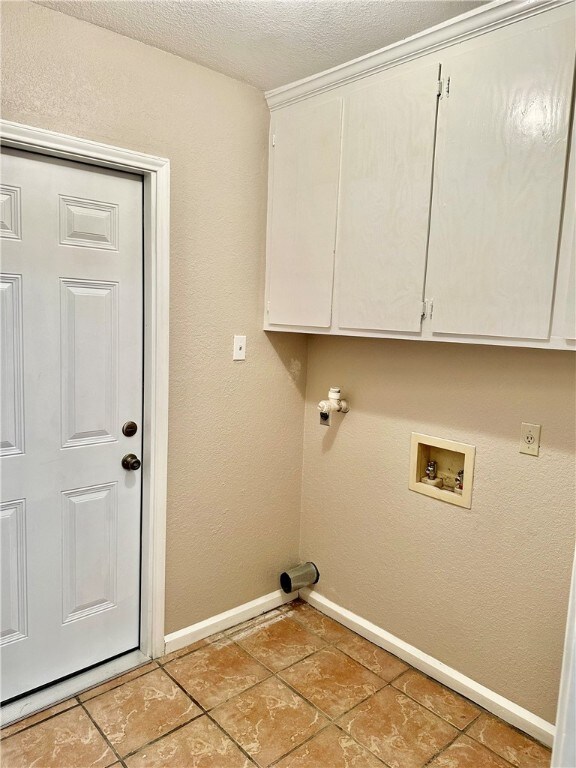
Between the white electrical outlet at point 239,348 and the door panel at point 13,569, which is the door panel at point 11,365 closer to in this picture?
the door panel at point 13,569

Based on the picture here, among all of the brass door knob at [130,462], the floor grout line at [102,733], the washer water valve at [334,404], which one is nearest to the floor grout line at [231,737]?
the floor grout line at [102,733]

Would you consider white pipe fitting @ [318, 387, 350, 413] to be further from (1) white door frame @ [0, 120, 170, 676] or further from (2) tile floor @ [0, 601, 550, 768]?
(2) tile floor @ [0, 601, 550, 768]

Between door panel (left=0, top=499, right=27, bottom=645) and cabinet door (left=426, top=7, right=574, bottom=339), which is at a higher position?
cabinet door (left=426, top=7, right=574, bottom=339)

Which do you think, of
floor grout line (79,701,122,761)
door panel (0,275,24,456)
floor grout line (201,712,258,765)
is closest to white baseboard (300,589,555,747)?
floor grout line (201,712,258,765)

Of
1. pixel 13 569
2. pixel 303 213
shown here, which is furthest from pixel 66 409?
pixel 303 213

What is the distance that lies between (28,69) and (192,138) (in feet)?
2.03

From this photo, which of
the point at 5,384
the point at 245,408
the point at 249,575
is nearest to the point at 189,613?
the point at 249,575

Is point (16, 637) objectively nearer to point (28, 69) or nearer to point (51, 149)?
point (51, 149)

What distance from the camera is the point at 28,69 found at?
172 cm

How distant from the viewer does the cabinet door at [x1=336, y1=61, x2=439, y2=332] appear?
6.04ft

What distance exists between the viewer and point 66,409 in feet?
6.53

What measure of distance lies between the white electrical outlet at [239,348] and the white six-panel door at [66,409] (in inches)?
17.2

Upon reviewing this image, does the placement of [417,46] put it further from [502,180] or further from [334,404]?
[334,404]

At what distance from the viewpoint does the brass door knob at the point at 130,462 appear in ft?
7.12
